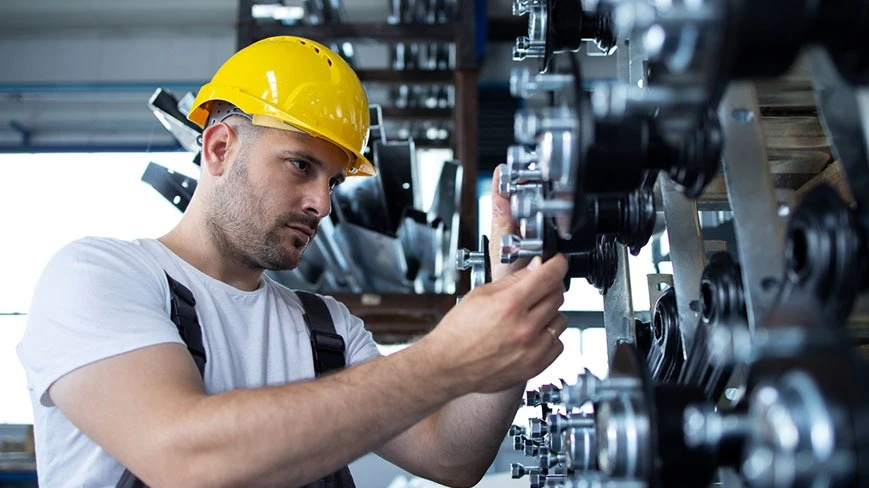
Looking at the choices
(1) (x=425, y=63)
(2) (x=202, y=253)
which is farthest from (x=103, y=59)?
(2) (x=202, y=253)

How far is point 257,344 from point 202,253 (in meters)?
0.19

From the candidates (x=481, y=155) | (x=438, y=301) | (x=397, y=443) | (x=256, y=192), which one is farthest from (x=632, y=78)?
(x=481, y=155)

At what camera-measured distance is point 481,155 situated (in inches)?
219

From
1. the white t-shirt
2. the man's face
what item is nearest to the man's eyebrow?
the man's face

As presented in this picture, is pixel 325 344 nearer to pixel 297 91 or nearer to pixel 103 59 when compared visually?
pixel 297 91

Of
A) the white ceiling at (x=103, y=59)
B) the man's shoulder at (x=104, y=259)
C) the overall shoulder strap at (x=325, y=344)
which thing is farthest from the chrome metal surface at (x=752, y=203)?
the white ceiling at (x=103, y=59)

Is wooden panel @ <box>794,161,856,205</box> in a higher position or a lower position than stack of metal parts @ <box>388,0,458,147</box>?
lower

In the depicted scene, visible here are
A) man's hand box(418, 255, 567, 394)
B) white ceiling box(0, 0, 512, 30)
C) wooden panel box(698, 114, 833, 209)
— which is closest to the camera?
man's hand box(418, 255, 567, 394)

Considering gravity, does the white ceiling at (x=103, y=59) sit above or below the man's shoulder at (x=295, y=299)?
above

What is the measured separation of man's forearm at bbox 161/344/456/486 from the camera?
3.00 feet

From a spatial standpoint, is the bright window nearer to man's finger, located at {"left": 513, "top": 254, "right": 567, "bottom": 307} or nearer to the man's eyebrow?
the man's eyebrow

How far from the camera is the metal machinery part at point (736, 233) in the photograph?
0.44 metres

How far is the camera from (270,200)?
4.73ft

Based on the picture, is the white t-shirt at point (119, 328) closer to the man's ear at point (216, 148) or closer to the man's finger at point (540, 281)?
the man's ear at point (216, 148)
